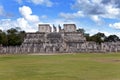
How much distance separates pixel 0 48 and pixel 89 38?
1375 inches

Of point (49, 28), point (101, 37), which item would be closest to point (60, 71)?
point (49, 28)

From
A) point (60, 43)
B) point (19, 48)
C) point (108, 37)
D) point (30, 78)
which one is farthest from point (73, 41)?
point (30, 78)

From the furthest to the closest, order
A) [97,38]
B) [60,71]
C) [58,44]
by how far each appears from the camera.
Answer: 1. [97,38]
2. [58,44]
3. [60,71]

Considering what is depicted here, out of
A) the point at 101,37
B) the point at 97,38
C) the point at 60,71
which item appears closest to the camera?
the point at 60,71

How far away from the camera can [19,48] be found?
220 feet

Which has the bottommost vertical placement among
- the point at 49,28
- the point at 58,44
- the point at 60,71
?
the point at 60,71

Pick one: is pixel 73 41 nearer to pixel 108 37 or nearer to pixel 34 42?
pixel 34 42

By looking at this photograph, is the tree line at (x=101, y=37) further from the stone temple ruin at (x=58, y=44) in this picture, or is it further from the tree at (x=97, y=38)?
the stone temple ruin at (x=58, y=44)

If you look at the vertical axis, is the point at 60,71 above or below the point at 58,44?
below

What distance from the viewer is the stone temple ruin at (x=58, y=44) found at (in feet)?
220

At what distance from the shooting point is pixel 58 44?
69.3 m

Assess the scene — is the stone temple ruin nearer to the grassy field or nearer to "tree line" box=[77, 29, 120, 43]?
"tree line" box=[77, 29, 120, 43]

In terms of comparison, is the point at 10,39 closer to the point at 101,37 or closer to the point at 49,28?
the point at 49,28

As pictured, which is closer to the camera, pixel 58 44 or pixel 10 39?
pixel 58 44
